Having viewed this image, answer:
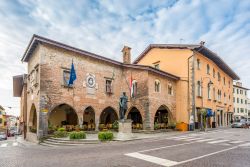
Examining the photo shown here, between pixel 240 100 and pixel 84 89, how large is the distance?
52.9m

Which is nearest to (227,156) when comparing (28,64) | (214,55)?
(28,64)

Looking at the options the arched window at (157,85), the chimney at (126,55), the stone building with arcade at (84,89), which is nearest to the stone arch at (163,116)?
the stone building with arcade at (84,89)

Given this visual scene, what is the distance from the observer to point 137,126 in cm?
2259

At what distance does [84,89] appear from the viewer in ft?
66.9

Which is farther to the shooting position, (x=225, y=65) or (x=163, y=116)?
(x=225, y=65)

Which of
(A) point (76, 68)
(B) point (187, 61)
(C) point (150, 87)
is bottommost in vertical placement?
(C) point (150, 87)

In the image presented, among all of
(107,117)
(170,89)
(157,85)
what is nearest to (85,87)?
(107,117)

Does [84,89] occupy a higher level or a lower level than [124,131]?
higher

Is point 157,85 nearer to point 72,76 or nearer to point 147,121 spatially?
point 147,121

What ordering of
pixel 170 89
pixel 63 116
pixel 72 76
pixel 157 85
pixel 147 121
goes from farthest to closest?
1. pixel 170 89
2. pixel 157 85
3. pixel 63 116
4. pixel 147 121
5. pixel 72 76

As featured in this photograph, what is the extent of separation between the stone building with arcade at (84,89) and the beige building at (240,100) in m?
39.4

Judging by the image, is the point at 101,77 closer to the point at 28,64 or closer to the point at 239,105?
the point at 28,64

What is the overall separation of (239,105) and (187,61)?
4220 cm

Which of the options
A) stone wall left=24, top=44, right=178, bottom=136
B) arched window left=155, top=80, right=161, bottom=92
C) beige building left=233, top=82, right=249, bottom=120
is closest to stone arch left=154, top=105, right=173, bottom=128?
stone wall left=24, top=44, right=178, bottom=136
